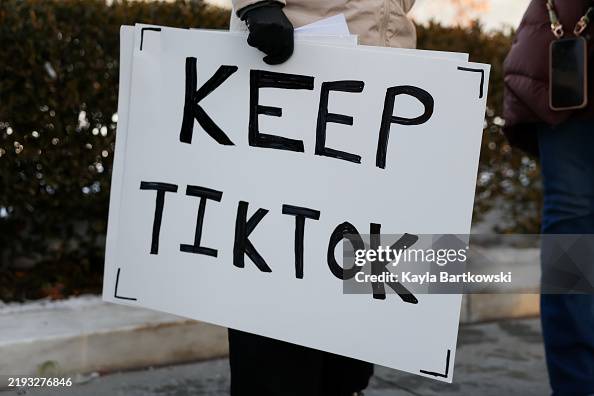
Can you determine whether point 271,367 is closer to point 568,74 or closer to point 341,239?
point 341,239

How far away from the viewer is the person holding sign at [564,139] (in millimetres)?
2238

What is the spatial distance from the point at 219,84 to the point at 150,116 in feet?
0.67

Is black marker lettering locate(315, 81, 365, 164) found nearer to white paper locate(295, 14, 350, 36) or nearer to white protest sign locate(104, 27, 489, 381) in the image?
white protest sign locate(104, 27, 489, 381)

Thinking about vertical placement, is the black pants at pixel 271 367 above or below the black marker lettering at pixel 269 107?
below

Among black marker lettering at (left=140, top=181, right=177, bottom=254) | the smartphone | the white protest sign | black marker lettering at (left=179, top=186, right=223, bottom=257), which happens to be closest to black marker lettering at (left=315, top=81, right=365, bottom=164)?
the white protest sign

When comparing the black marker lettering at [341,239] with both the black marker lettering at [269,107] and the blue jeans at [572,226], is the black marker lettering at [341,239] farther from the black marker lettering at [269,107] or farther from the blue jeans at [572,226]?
the blue jeans at [572,226]

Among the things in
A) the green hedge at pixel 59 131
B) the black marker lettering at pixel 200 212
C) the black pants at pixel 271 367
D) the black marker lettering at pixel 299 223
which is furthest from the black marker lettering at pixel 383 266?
the green hedge at pixel 59 131

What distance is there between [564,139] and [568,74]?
0.67 ft

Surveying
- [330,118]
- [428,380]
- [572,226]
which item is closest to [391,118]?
[330,118]

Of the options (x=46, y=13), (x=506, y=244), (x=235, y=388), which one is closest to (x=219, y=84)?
(x=235, y=388)

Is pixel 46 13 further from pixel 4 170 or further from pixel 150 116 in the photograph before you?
pixel 150 116

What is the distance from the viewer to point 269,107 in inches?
72.2

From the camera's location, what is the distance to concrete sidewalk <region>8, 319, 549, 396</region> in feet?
8.75

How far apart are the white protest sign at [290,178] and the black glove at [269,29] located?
0.08m
